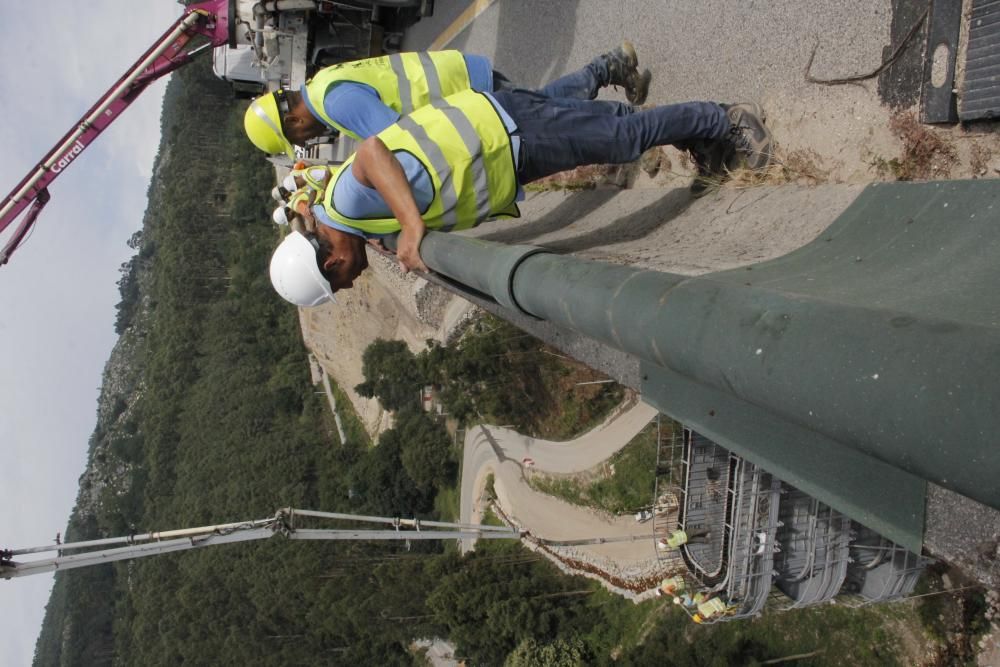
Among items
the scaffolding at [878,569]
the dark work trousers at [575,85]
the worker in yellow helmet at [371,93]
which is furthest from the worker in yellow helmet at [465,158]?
the scaffolding at [878,569]

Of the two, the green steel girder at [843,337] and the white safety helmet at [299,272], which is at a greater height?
the white safety helmet at [299,272]

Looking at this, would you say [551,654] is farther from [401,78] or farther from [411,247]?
[411,247]

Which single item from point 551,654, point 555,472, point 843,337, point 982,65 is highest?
point 982,65

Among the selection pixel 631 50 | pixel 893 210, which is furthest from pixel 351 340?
pixel 893 210

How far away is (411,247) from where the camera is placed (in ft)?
11.9

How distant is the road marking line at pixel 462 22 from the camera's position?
10002 millimetres

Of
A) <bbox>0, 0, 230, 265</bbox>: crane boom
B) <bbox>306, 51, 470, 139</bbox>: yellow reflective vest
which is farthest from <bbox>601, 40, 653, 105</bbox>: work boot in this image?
<bbox>0, 0, 230, 265</bbox>: crane boom

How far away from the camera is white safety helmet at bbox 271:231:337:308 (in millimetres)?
4133

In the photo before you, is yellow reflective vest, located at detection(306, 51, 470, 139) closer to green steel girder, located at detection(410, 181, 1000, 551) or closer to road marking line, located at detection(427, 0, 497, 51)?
green steel girder, located at detection(410, 181, 1000, 551)

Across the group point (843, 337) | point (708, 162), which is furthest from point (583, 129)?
point (843, 337)

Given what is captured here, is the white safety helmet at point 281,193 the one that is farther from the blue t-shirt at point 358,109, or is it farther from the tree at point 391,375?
the tree at point 391,375

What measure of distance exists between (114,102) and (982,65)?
36.7ft

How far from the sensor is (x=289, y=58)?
35.5ft

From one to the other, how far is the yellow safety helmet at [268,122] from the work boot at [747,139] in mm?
3118
